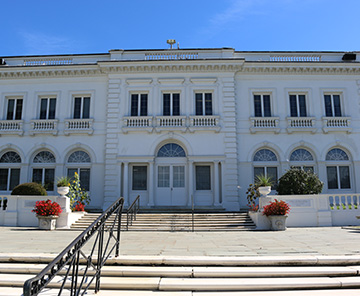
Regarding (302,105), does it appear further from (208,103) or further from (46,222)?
(46,222)

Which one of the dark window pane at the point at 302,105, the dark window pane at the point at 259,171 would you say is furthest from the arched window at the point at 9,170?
the dark window pane at the point at 302,105

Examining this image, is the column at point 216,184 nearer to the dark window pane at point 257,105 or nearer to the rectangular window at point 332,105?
the dark window pane at point 257,105

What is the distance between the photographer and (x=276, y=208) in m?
13.8

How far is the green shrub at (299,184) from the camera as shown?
50.5ft

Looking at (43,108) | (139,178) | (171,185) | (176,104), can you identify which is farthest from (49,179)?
(176,104)

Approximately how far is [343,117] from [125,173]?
15.1 metres

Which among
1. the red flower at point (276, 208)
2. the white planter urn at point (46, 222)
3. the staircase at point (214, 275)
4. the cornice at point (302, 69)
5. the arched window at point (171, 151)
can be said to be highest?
the cornice at point (302, 69)

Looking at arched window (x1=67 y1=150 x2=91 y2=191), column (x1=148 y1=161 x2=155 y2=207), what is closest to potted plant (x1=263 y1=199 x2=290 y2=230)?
column (x1=148 y1=161 x2=155 y2=207)

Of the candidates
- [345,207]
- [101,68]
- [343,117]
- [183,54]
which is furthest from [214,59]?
[345,207]

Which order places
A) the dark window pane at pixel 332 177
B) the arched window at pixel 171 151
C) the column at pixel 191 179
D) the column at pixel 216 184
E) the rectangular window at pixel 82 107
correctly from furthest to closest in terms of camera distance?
the rectangular window at pixel 82 107 < the arched window at pixel 171 151 < the dark window pane at pixel 332 177 < the column at pixel 191 179 < the column at pixel 216 184

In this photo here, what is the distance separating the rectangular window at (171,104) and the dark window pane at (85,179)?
662cm

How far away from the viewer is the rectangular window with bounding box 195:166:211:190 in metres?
19.8

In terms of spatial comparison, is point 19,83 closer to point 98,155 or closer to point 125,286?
point 98,155

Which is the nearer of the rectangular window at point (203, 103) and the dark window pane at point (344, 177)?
the dark window pane at point (344, 177)
